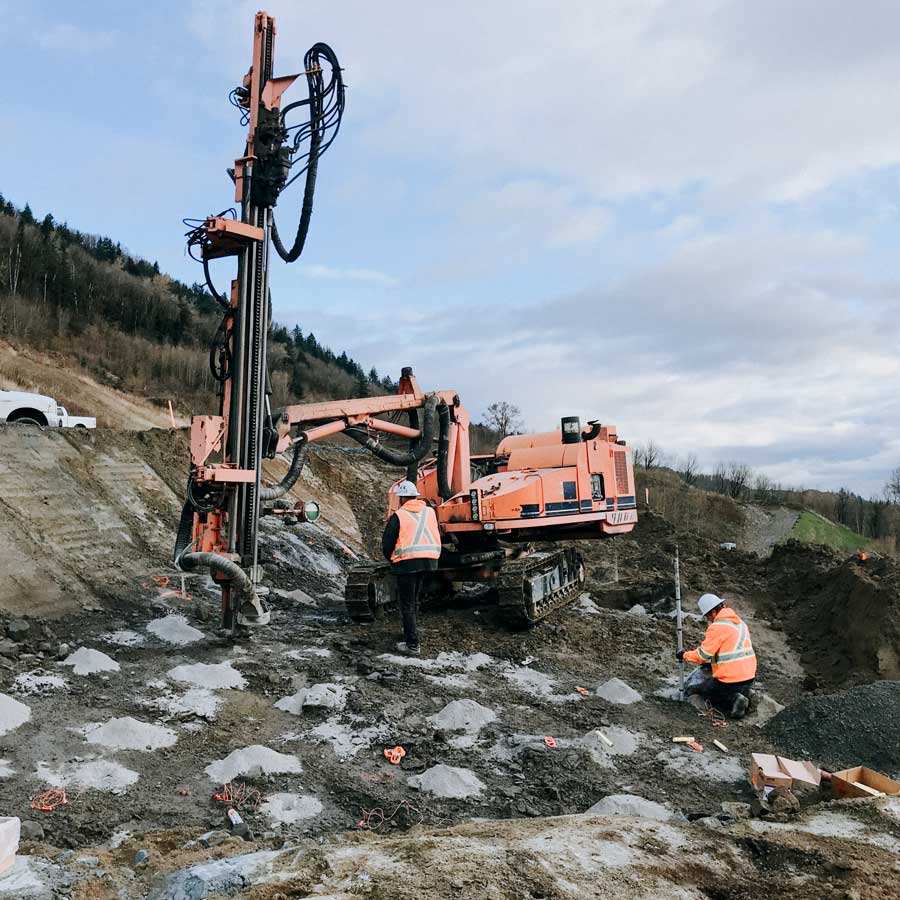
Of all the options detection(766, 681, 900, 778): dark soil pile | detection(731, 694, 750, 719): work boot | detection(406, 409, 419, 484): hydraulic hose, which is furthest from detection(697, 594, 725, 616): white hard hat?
detection(406, 409, 419, 484): hydraulic hose

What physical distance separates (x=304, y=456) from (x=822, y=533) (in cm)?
2817

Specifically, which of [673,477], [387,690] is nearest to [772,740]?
[387,690]

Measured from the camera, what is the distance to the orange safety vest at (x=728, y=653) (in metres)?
8.09

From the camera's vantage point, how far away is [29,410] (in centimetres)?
1593

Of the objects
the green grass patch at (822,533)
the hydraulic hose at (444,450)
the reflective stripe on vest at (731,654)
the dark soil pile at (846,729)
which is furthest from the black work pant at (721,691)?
the green grass patch at (822,533)

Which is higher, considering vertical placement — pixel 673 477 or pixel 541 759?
pixel 673 477

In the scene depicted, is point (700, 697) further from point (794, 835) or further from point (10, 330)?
point (10, 330)

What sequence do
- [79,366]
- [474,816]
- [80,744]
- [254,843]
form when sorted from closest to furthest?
1. [254,843]
2. [474,816]
3. [80,744]
4. [79,366]

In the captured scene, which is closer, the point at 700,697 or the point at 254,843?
the point at 254,843

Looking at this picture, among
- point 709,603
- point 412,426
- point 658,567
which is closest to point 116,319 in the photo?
point 658,567

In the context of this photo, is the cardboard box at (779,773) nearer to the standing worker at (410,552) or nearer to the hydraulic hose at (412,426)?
the standing worker at (410,552)

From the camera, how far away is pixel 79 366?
1430 inches

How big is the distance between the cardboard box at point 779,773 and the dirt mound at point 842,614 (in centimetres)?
509

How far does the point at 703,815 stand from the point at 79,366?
36134 millimetres
